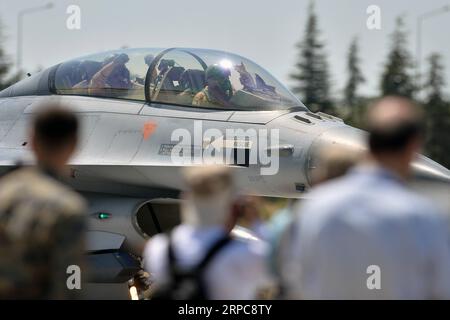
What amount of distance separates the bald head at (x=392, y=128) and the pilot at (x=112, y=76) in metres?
7.77

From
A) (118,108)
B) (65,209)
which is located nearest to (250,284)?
(65,209)

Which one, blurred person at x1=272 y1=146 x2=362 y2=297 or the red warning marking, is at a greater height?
blurred person at x1=272 y1=146 x2=362 y2=297

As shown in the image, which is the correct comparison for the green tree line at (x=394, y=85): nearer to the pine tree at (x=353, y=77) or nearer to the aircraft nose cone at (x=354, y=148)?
the pine tree at (x=353, y=77)

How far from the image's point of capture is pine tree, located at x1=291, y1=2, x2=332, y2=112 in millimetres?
62156

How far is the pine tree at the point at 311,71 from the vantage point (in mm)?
62156

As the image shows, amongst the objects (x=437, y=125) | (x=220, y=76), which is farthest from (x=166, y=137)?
(x=437, y=125)

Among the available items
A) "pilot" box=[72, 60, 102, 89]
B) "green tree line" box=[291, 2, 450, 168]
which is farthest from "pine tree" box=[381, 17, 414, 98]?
"pilot" box=[72, 60, 102, 89]

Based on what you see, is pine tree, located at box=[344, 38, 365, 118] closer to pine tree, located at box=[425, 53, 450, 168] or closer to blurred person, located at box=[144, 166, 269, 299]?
pine tree, located at box=[425, 53, 450, 168]

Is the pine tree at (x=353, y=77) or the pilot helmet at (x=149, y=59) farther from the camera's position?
the pine tree at (x=353, y=77)

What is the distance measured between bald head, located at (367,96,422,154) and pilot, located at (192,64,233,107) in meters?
6.85

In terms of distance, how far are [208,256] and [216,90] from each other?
6.80 metres

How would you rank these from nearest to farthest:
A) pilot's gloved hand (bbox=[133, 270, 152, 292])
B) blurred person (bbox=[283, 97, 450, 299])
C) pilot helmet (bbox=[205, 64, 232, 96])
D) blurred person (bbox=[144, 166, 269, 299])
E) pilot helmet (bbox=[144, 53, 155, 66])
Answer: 1. blurred person (bbox=[283, 97, 450, 299])
2. blurred person (bbox=[144, 166, 269, 299])
3. pilot helmet (bbox=[205, 64, 232, 96])
4. pilot's gloved hand (bbox=[133, 270, 152, 292])
5. pilot helmet (bbox=[144, 53, 155, 66])
